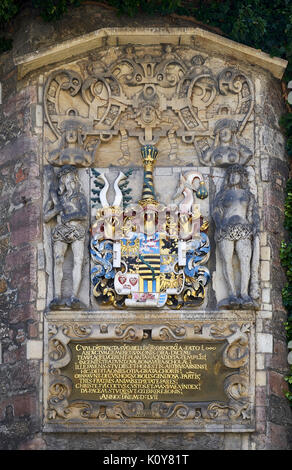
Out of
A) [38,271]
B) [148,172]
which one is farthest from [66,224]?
[148,172]

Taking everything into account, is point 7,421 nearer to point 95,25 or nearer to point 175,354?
point 175,354

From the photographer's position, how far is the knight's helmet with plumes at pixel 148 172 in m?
17.7

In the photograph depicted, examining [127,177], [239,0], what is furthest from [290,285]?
[239,0]

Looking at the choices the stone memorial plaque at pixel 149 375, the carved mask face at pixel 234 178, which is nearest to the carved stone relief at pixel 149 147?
the carved mask face at pixel 234 178

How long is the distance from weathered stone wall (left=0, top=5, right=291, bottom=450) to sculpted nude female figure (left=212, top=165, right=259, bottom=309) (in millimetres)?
187

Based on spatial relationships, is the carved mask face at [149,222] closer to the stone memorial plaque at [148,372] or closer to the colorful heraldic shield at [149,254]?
the colorful heraldic shield at [149,254]

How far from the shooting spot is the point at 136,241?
1756 cm

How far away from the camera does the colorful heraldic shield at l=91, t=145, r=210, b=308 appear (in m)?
17.4

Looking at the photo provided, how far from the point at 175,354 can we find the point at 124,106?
3.13 m

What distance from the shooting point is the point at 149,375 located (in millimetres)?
17203

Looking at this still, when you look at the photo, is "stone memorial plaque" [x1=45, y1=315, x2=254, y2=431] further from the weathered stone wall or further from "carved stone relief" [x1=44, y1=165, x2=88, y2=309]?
"carved stone relief" [x1=44, y1=165, x2=88, y2=309]

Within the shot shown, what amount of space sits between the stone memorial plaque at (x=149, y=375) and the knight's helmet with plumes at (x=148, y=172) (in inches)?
59.2

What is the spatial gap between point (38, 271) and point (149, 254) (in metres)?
1.32

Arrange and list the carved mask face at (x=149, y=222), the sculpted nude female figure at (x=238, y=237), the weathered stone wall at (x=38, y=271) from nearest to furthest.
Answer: the weathered stone wall at (x=38, y=271)
the sculpted nude female figure at (x=238, y=237)
the carved mask face at (x=149, y=222)
